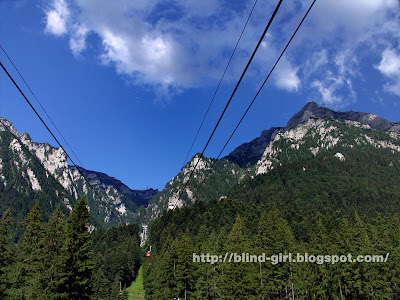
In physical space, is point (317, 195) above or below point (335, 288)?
above

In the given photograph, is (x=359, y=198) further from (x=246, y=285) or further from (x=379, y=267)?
(x=246, y=285)

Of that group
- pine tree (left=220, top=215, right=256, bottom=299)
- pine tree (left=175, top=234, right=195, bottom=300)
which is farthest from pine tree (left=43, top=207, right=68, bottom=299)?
pine tree (left=175, top=234, right=195, bottom=300)

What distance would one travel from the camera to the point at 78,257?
34.0 meters

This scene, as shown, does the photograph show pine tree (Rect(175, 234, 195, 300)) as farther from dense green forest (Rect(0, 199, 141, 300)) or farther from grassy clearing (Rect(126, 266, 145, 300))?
grassy clearing (Rect(126, 266, 145, 300))

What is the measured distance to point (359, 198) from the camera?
168m

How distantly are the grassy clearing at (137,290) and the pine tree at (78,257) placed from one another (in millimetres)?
63419

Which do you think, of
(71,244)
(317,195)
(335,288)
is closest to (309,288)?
(335,288)

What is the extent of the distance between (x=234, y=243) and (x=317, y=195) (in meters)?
147

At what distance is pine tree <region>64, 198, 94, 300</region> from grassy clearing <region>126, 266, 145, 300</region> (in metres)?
63.4

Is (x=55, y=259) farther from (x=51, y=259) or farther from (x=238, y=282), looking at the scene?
(x=238, y=282)

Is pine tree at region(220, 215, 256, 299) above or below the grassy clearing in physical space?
above

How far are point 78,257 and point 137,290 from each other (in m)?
79.0

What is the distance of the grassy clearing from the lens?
92.2 m

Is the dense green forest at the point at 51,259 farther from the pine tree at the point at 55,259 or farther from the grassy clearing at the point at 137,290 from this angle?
the grassy clearing at the point at 137,290
